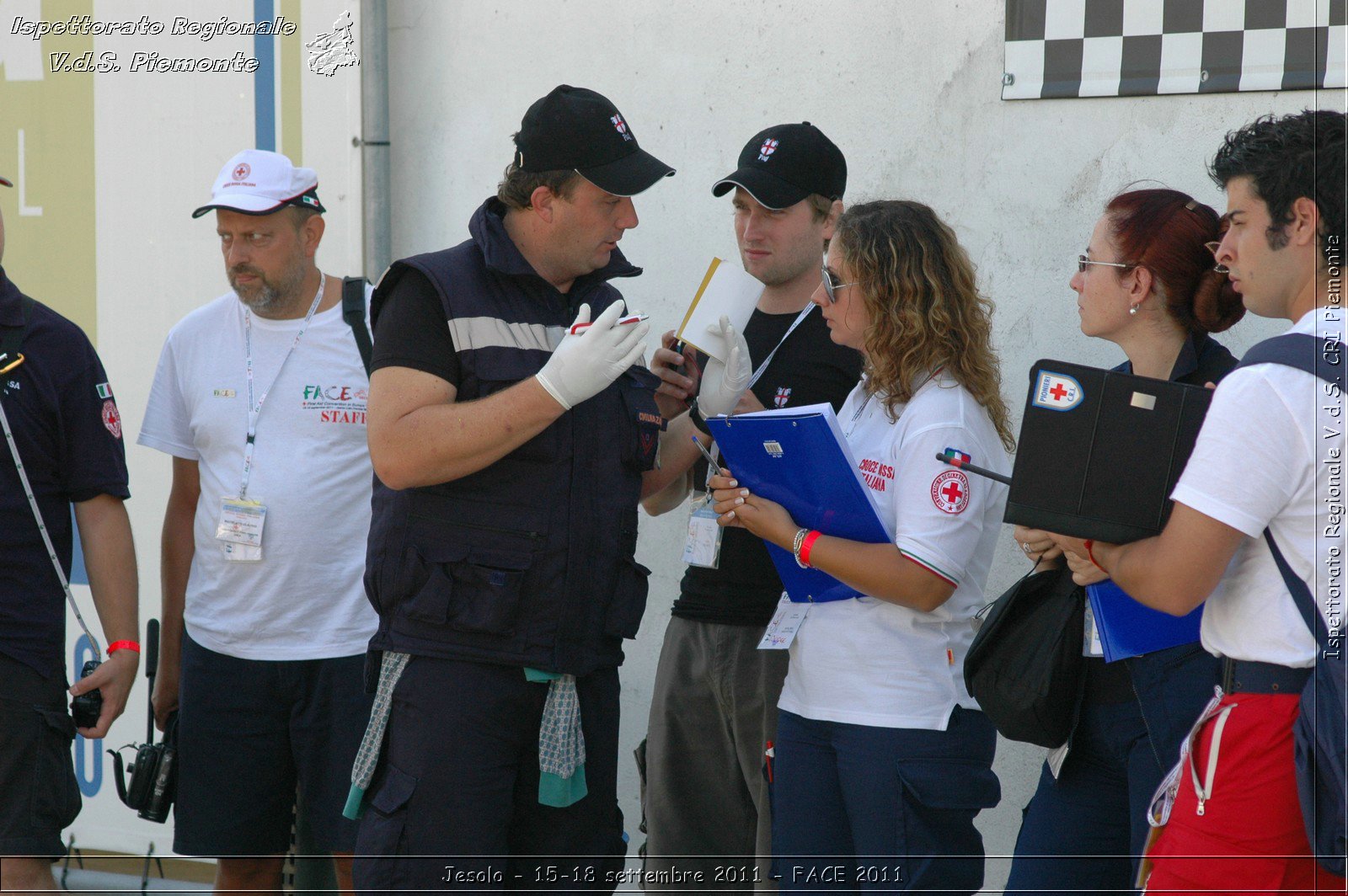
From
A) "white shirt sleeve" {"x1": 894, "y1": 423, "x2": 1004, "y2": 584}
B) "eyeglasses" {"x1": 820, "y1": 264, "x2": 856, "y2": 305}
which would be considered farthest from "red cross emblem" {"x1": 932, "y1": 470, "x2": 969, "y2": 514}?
"eyeglasses" {"x1": 820, "y1": 264, "x2": 856, "y2": 305}

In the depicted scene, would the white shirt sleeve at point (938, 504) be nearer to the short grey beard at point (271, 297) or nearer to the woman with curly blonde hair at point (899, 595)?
the woman with curly blonde hair at point (899, 595)

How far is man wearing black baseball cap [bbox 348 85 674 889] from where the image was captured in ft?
7.17

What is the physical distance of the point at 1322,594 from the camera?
167 cm

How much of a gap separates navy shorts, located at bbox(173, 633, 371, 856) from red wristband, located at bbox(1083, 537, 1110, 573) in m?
1.82

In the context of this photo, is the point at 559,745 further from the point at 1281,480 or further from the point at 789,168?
the point at 789,168

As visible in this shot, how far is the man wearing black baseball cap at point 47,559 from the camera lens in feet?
8.77

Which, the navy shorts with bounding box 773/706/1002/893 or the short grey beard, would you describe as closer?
the navy shorts with bounding box 773/706/1002/893

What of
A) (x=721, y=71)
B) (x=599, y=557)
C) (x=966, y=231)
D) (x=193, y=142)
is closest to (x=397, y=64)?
(x=193, y=142)

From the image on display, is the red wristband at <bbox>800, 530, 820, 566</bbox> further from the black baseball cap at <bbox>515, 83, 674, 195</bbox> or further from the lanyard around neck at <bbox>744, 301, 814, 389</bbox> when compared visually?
the black baseball cap at <bbox>515, 83, 674, 195</bbox>

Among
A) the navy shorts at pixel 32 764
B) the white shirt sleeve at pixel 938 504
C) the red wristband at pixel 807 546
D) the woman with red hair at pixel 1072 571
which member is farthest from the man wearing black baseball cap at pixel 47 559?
the woman with red hair at pixel 1072 571

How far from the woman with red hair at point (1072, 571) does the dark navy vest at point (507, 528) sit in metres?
0.79

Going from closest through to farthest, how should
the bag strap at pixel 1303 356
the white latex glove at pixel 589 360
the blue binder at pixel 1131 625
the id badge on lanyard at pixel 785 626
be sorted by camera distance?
the bag strap at pixel 1303 356 → the blue binder at pixel 1131 625 → the white latex glove at pixel 589 360 → the id badge on lanyard at pixel 785 626

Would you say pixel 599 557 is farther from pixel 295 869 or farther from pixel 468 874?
pixel 295 869

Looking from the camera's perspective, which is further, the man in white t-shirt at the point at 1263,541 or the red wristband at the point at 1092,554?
the red wristband at the point at 1092,554
